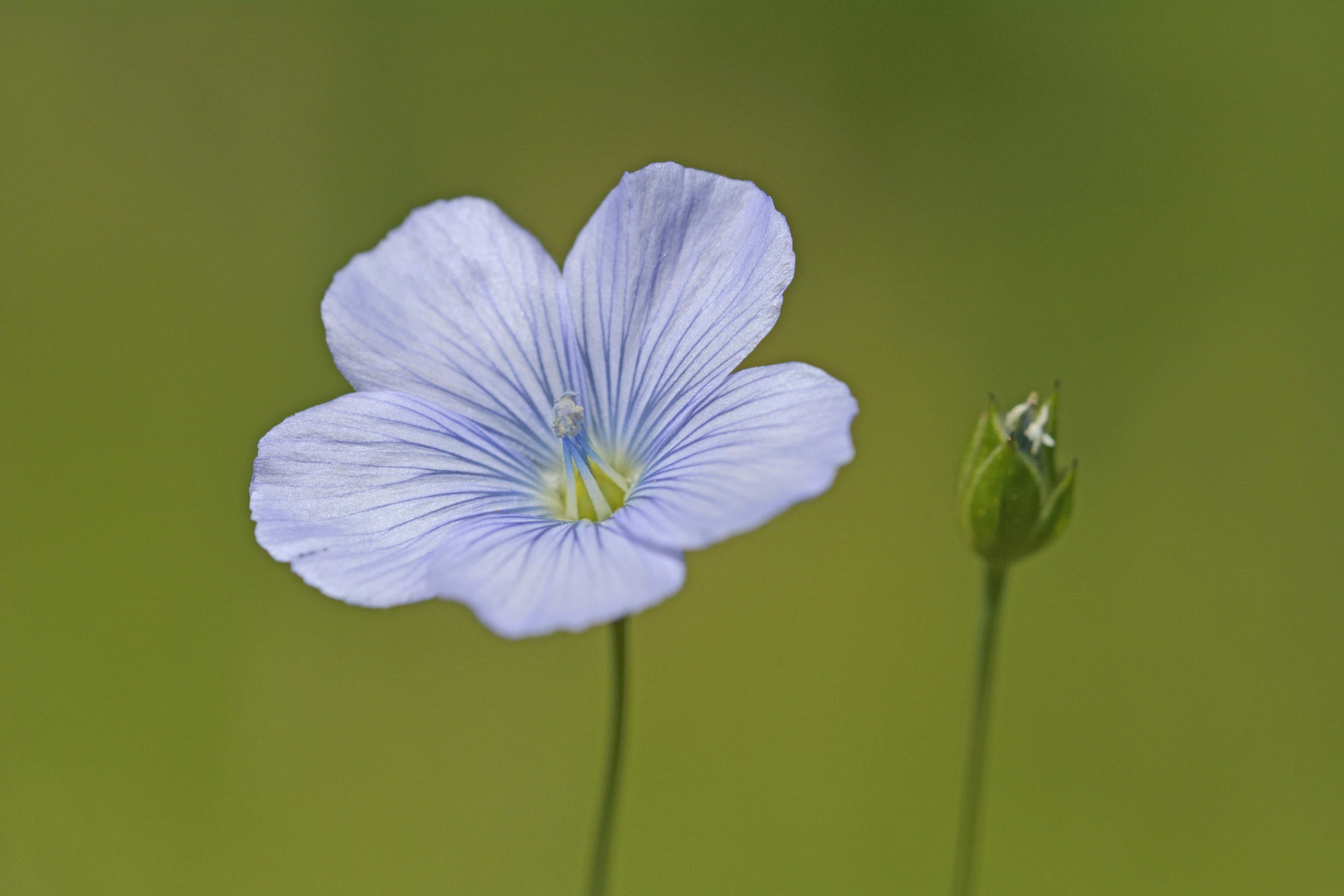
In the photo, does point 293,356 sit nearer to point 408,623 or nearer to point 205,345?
point 205,345

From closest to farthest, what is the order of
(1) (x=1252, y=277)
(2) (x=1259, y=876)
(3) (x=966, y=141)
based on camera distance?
(2) (x=1259, y=876), (1) (x=1252, y=277), (3) (x=966, y=141)

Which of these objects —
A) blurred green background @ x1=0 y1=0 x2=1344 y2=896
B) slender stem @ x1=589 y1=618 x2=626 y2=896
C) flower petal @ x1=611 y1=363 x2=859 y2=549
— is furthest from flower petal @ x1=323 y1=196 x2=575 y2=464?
blurred green background @ x1=0 y1=0 x2=1344 y2=896

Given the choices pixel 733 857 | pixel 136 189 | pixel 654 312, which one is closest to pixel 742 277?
pixel 654 312

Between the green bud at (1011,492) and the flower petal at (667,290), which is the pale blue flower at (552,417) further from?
the green bud at (1011,492)

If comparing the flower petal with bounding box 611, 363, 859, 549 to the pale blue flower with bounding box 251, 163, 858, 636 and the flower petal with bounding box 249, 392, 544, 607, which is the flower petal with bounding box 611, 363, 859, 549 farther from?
the flower petal with bounding box 249, 392, 544, 607

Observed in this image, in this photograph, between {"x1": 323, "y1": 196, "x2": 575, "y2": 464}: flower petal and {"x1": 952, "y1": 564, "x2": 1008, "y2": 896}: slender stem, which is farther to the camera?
{"x1": 323, "y1": 196, "x2": 575, "y2": 464}: flower petal

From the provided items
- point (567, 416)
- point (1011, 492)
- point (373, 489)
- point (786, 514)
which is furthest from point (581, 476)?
point (786, 514)

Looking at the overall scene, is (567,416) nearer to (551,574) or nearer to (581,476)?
(581,476)
